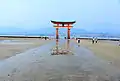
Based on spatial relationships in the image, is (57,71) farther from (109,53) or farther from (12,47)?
(12,47)

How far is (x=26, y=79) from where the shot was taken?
1161 centimetres

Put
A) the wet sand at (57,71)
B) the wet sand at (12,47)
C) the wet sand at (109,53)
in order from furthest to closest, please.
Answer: the wet sand at (12,47) < the wet sand at (109,53) < the wet sand at (57,71)

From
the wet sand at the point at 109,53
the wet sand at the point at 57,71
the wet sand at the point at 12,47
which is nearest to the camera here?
the wet sand at the point at 57,71

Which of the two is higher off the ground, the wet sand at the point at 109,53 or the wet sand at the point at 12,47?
the wet sand at the point at 12,47

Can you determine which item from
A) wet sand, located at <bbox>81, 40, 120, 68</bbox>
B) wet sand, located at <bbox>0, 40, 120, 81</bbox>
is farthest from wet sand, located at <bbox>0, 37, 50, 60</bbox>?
wet sand, located at <bbox>81, 40, 120, 68</bbox>

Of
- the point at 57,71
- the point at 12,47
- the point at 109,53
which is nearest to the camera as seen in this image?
the point at 57,71

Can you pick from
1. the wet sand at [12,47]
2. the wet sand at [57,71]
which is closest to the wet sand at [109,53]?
the wet sand at [57,71]

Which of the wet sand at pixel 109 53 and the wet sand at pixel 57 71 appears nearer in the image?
the wet sand at pixel 57 71

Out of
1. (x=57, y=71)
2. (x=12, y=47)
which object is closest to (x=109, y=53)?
(x=12, y=47)

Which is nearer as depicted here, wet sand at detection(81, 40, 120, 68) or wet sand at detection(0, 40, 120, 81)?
wet sand at detection(0, 40, 120, 81)

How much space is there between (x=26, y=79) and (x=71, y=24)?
86.9 meters

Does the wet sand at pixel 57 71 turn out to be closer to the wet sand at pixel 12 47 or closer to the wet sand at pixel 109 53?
the wet sand at pixel 109 53

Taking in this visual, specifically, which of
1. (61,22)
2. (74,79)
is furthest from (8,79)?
(61,22)

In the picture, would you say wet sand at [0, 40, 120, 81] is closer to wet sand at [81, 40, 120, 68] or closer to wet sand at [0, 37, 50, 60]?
wet sand at [81, 40, 120, 68]
